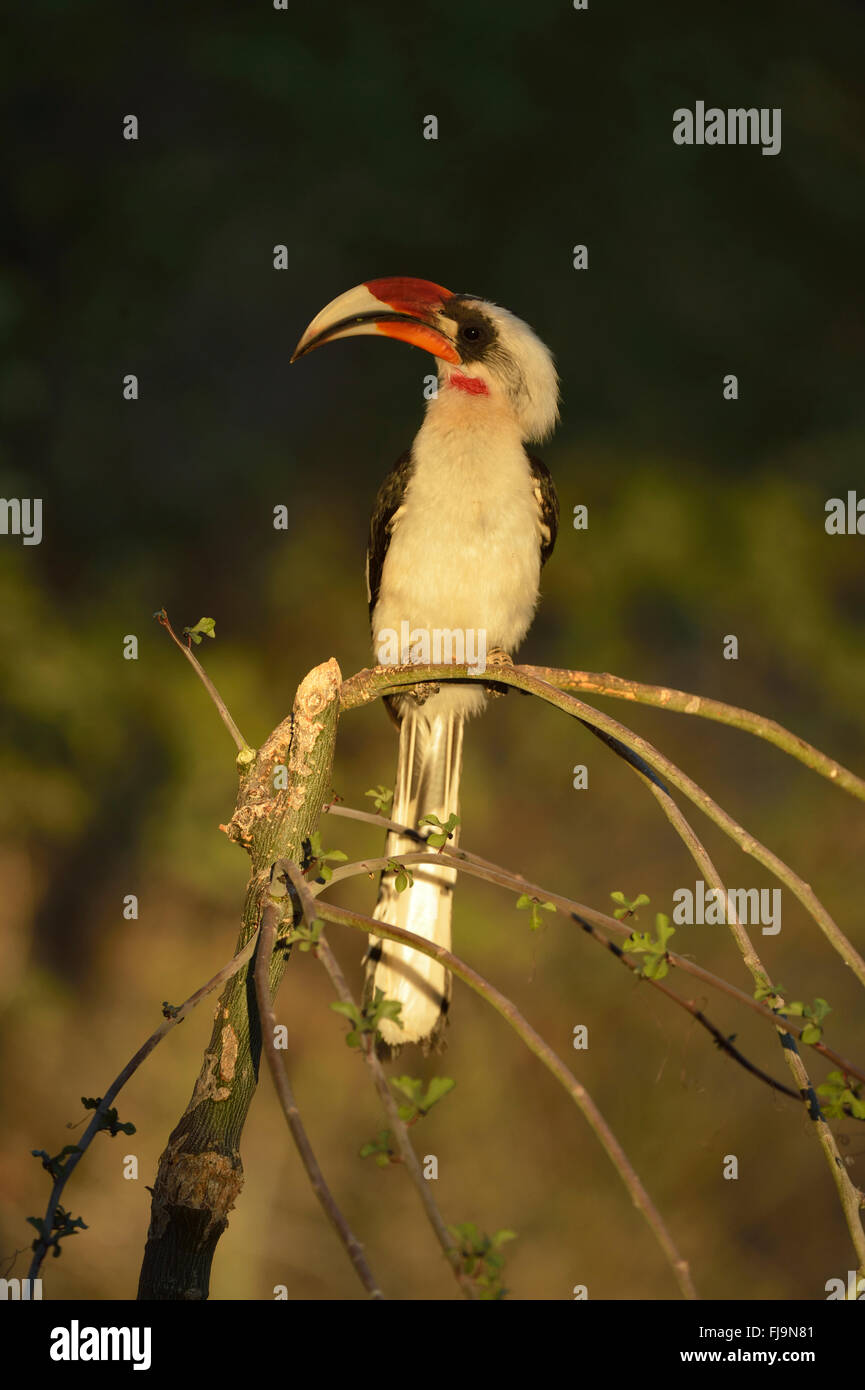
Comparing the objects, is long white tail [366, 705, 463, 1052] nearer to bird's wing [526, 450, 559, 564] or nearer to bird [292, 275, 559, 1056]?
bird [292, 275, 559, 1056]

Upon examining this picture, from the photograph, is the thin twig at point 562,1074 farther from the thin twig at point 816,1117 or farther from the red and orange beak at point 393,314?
the red and orange beak at point 393,314

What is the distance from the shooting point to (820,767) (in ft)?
3.86

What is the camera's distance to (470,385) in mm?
2773

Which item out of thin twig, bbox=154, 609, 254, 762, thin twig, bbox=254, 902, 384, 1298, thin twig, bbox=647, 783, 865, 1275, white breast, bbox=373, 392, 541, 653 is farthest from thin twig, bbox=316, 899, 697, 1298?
white breast, bbox=373, 392, 541, 653

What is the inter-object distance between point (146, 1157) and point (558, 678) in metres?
3.45

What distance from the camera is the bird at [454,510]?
8.57 ft

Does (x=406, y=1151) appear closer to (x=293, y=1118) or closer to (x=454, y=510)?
(x=293, y=1118)

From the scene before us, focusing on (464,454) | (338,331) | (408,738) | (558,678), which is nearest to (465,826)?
(408,738)

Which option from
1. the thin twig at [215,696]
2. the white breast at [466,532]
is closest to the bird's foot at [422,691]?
the white breast at [466,532]

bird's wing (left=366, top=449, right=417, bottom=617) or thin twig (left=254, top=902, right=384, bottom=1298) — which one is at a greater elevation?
bird's wing (left=366, top=449, right=417, bottom=617)

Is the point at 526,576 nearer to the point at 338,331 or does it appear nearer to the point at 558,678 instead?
the point at 338,331

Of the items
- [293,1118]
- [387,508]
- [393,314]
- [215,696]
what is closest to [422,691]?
[387,508]

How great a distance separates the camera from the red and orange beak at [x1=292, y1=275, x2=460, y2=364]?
7.93 ft

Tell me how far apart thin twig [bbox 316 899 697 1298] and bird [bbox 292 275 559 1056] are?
1291 millimetres
